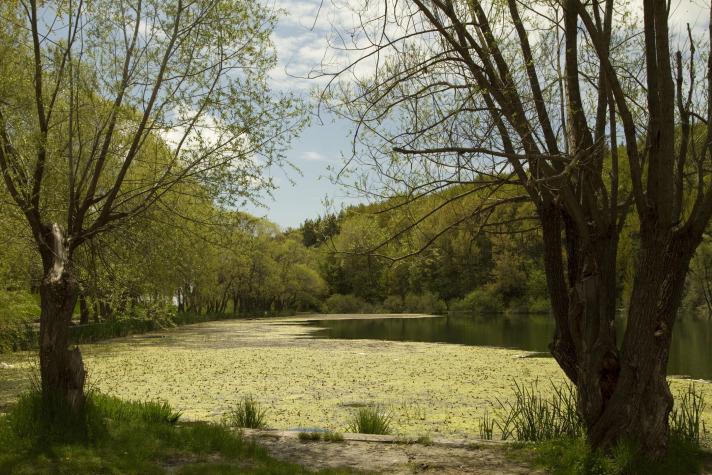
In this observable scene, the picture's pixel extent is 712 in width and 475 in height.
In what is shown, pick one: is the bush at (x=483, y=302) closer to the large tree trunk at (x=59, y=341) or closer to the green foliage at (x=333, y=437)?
the green foliage at (x=333, y=437)

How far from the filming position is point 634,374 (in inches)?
205

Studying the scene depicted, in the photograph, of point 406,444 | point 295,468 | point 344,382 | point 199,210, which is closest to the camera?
→ point 295,468

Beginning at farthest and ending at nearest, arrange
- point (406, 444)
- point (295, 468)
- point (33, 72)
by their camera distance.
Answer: point (33, 72), point (406, 444), point (295, 468)

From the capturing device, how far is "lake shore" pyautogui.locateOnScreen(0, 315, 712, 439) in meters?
8.93

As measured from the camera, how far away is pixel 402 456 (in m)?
5.62

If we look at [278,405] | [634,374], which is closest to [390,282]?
[278,405]

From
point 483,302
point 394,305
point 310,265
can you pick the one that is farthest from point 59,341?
point 394,305

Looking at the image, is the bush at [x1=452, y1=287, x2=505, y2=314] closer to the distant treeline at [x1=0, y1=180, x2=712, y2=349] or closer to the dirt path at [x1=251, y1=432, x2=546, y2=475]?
the distant treeline at [x1=0, y1=180, x2=712, y2=349]

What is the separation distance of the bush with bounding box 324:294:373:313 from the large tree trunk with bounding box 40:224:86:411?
60.5 meters

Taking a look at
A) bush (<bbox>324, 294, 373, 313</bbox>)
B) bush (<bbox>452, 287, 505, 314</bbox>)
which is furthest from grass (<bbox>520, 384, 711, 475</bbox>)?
bush (<bbox>324, 294, 373, 313</bbox>)

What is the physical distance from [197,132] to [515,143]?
13.0 ft

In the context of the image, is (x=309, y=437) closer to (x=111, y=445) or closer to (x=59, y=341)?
(x=111, y=445)

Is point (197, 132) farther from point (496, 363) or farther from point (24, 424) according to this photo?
point (496, 363)

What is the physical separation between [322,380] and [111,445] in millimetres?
7356
